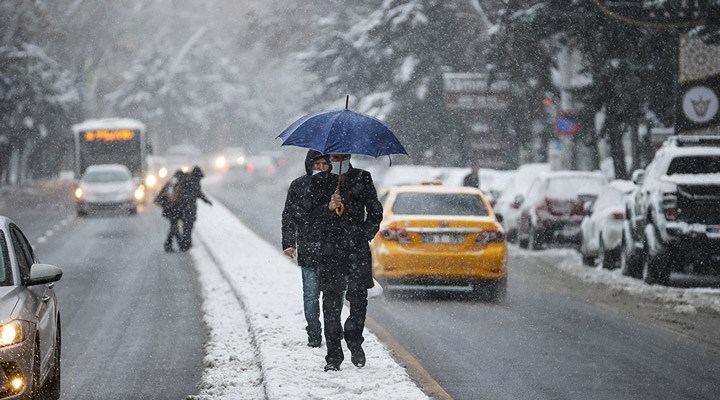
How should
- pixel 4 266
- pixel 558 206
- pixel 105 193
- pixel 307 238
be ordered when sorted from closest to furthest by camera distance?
pixel 4 266
pixel 307 238
pixel 558 206
pixel 105 193

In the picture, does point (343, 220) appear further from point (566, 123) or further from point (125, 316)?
point (566, 123)

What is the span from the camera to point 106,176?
3884 centimetres

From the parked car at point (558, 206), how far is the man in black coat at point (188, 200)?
244 inches

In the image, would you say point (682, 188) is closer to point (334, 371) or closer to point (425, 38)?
point (334, 371)

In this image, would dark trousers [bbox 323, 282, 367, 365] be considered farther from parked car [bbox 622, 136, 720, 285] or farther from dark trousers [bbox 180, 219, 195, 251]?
dark trousers [bbox 180, 219, 195, 251]

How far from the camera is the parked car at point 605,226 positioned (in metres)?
19.5

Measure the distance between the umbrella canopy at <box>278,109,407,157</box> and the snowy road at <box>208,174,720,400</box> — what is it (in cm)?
180

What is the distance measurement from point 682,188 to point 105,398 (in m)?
9.95

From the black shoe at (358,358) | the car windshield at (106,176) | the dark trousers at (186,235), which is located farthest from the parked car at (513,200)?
the black shoe at (358,358)

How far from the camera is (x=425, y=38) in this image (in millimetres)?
44094

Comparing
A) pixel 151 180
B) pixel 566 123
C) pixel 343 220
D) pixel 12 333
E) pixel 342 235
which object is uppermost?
pixel 566 123

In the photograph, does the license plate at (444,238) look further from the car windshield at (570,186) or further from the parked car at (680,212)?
the car windshield at (570,186)

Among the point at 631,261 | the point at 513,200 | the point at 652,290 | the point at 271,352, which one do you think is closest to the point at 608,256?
the point at 631,261

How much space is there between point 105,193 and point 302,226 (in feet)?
95.8
